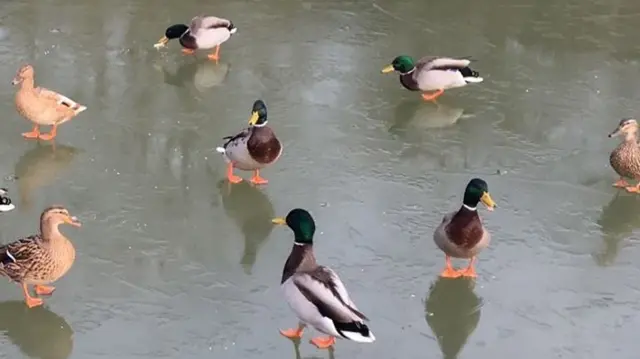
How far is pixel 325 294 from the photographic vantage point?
396 centimetres

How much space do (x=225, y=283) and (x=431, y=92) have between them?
2.92 metres

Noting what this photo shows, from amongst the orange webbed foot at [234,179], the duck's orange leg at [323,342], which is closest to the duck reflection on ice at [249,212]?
the orange webbed foot at [234,179]

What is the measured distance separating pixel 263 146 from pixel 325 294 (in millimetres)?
1585

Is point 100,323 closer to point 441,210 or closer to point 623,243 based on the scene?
point 441,210

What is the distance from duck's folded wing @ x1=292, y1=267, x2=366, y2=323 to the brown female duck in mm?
2437

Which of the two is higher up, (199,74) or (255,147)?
(255,147)

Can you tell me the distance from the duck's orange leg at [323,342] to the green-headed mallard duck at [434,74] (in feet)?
9.59

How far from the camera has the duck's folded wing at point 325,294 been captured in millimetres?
3863

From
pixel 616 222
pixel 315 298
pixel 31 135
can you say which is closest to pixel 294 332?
pixel 315 298

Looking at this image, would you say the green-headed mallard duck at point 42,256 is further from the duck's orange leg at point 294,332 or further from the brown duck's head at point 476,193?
the brown duck's head at point 476,193

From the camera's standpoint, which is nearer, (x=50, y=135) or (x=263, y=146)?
(x=263, y=146)

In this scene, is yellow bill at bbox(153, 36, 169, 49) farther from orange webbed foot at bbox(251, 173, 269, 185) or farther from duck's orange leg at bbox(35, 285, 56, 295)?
duck's orange leg at bbox(35, 285, 56, 295)

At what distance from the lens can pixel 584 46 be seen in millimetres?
7781

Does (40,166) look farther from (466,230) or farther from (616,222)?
(616,222)
